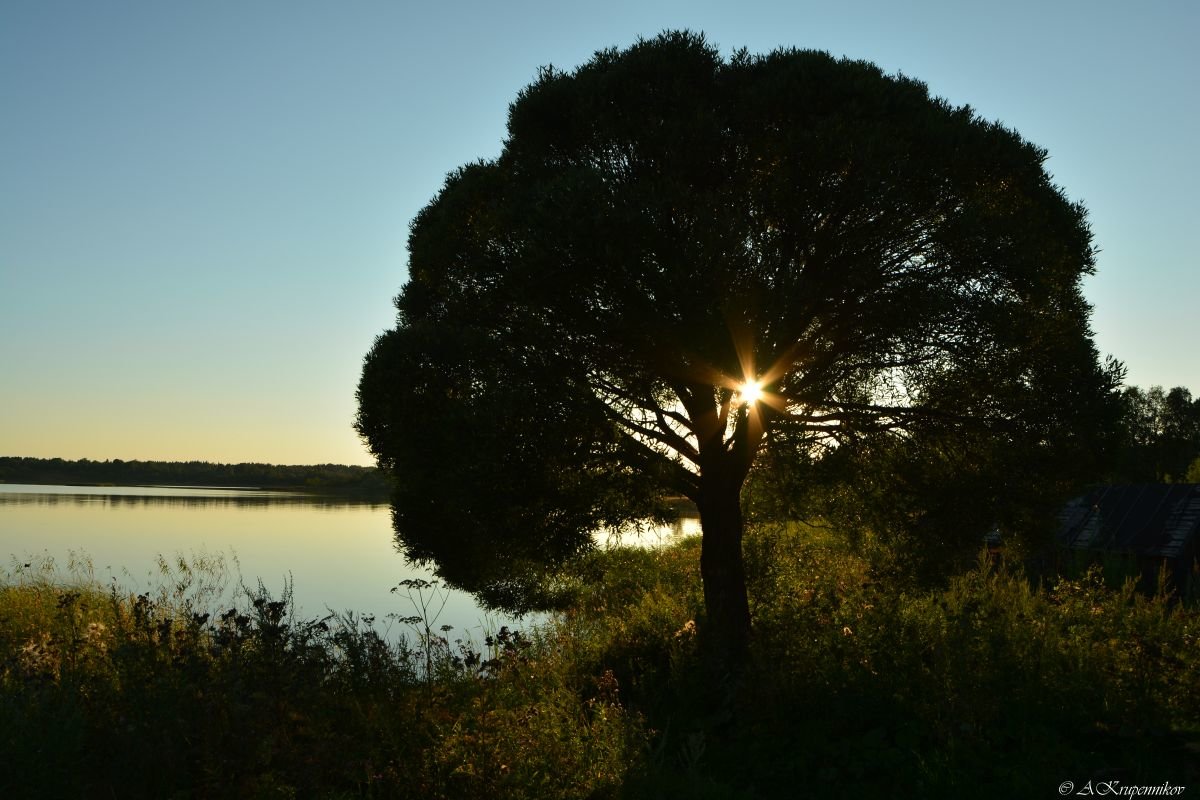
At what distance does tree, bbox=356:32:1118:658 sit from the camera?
10.9 meters

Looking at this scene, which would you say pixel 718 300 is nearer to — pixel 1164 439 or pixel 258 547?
pixel 258 547

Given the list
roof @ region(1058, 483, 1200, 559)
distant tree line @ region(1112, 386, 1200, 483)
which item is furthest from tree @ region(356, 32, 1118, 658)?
distant tree line @ region(1112, 386, 1200, 483)

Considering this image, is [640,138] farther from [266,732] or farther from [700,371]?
[266,732]

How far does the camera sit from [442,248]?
1283 centimetres

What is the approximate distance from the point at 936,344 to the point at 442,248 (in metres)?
7.33

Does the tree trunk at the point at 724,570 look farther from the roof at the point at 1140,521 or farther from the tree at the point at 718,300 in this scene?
the roof at the point at 1140,521

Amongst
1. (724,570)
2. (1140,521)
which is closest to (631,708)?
(724,570)

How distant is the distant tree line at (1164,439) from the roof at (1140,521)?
19.1 meters

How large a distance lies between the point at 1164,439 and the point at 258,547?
5900 cm

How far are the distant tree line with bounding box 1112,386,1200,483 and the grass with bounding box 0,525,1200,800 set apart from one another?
3412cm

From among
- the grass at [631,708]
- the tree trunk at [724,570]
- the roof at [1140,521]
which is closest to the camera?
the grass at [631,708]

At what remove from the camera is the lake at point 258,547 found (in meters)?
21.0

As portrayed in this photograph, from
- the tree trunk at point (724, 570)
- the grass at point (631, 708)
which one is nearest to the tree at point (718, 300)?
the tree trunk at point (724, 570)

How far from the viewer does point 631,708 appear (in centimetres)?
1044
